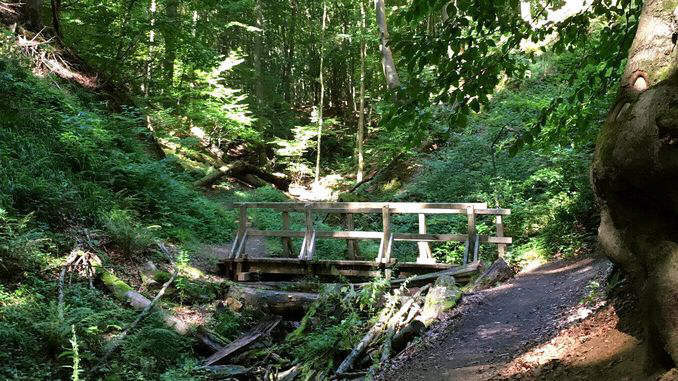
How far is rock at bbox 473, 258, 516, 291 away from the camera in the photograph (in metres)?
8.61

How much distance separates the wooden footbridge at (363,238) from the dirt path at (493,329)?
7.92 ft

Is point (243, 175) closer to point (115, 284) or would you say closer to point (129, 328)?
point (115, 284)

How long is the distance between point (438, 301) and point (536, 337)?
7.43ft

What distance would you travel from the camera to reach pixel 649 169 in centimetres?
239

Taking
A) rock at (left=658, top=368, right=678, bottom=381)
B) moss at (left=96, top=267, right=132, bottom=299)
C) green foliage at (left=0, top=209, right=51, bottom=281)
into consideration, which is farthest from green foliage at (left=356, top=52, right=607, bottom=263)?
green foliage at (left=0, top=209, right=51, bottom=281)

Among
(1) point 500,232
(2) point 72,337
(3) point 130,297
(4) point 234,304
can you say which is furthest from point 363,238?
(2) point 72,337

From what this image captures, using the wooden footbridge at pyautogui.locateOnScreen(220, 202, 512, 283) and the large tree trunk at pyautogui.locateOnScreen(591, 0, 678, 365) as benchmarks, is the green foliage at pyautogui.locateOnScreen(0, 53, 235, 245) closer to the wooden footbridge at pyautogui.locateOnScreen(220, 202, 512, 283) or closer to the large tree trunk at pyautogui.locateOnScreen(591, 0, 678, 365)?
the wooden footbridge at pyautogui.locateOnScreen(220, 202, 512, 283)

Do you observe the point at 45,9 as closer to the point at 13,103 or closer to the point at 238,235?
the point at 13,103

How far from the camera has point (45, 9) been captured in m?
14.3

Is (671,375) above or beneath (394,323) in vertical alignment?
above

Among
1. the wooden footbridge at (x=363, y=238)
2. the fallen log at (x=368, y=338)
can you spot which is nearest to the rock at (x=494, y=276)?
the wooden footbridge at (x=363, y=238)

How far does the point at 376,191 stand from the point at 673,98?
711 inches

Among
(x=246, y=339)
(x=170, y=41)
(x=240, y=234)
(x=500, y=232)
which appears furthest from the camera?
(x=170, y=41)

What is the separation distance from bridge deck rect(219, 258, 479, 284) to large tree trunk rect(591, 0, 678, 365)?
7.69 meters
